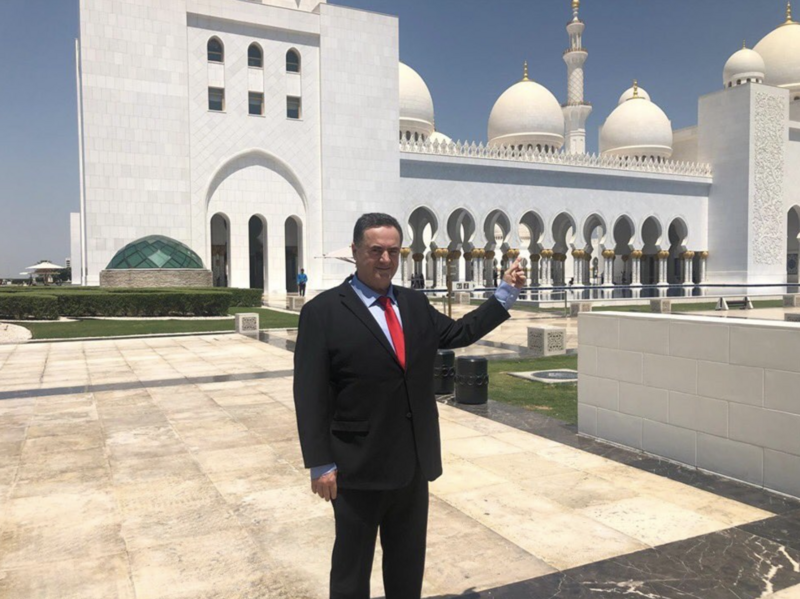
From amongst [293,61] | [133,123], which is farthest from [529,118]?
[133,123]

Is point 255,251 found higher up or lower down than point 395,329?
higher up

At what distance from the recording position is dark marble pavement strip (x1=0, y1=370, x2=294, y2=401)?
25.9ft

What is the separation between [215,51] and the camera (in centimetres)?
2742

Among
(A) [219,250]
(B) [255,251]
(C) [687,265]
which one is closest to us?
(A) [219,250]

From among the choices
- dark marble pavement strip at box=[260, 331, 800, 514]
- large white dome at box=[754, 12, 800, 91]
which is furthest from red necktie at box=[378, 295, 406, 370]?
large white dome at box=[754, 12, 800, 91]

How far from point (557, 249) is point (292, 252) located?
17.1 metres

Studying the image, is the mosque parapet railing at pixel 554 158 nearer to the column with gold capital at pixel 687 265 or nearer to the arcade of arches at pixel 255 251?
the column with gold capital at pixel 687 265

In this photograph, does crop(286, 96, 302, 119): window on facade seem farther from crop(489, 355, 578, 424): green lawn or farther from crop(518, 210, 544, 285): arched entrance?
crop(489, 355, 578, 424): green lawn

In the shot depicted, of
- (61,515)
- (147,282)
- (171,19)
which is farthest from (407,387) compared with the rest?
(171,19)

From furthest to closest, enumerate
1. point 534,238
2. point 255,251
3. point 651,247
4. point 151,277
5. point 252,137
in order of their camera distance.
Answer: point 651,247
point 534,238
point 255,251
point 252,137
point 151,277

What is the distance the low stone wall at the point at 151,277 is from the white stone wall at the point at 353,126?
7.59m

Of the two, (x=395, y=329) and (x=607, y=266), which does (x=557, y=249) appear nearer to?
(x=607, y=266)

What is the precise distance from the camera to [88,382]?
8609mm

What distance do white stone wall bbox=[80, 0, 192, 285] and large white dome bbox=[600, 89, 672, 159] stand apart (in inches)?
1028
